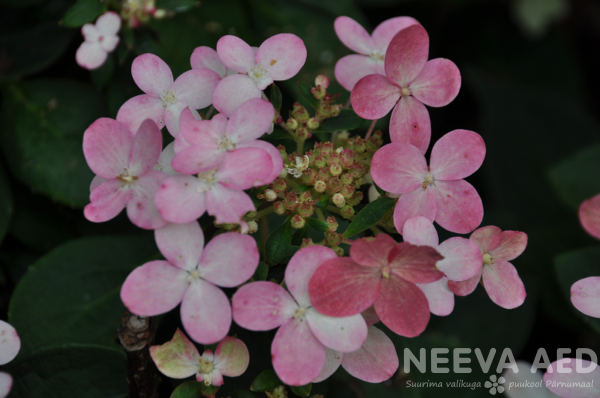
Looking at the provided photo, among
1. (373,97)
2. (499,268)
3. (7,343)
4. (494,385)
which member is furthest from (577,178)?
(7,343)

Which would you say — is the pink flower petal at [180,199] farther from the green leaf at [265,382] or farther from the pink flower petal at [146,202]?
the green leaf at [265,382]

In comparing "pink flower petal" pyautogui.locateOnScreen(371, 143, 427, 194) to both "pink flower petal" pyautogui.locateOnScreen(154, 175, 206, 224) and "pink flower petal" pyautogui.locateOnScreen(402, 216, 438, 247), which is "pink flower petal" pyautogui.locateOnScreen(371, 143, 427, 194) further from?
"pink flower petal" pyautogui.locateOnScreen(154, 175, 206, 224)

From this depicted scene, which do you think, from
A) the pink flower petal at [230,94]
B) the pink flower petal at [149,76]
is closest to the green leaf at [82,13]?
the pink flower petal at [149,76]

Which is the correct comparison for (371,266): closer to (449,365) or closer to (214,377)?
(214,377)

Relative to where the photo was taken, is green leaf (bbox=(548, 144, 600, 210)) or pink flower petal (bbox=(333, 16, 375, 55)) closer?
pink flower petal (bbox=(333, 16, 375, 55))

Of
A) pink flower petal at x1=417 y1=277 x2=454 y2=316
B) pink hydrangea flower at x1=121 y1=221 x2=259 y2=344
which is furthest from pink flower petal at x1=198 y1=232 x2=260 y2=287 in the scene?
pink flower petal at x1=417 y1=277 x2=454 y2=316
